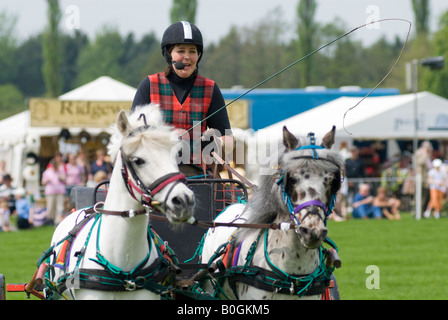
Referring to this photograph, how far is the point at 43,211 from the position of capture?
22.3m

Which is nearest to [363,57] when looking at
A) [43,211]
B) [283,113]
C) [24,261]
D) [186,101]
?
[283,113]

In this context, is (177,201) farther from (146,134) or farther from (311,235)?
(311,235)

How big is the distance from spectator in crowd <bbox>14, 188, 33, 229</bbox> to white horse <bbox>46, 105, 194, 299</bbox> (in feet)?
53.0

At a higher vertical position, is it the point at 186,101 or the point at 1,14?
the point at 1,14

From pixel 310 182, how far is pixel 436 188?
20038mm

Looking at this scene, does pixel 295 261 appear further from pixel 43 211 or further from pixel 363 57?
pixel 363 57

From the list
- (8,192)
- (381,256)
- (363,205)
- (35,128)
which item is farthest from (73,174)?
(381,256)

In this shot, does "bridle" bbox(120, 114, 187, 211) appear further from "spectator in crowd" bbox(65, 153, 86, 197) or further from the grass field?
"spectator in crowd" bbox(65, 153, 86, 197)

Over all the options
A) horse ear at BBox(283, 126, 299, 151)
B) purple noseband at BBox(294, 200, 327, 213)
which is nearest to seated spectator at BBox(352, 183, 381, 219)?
horse ear at BBox(283, 126, 299, 151)

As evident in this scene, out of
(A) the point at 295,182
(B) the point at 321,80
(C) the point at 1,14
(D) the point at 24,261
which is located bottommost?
(D) the point at 24,261

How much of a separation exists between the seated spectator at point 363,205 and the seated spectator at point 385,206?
0.15 m

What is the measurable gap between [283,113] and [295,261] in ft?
86.5

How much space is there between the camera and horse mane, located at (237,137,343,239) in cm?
509

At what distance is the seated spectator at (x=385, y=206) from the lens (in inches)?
959
